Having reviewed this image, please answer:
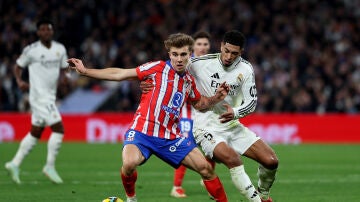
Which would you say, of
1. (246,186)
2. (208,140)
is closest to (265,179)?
(246,186)

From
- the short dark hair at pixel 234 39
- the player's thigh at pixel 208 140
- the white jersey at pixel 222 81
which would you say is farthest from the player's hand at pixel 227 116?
the short dark hair at pixel 234 39

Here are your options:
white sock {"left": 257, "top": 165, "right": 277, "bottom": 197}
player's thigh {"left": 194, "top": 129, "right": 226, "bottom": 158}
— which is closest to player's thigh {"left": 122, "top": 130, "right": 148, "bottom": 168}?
player's thigh {"left": 194, "top": 129, "right": 226, "bottom": 158}

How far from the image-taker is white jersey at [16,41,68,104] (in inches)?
500

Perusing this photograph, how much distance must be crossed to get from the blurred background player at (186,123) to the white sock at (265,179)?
1097 mm

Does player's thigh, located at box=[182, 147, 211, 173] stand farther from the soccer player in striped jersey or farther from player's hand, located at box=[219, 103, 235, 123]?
player's hand, located at box=[219, 103, 235, 123]

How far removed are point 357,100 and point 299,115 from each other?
252 centimetres

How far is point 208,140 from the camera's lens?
916 cm

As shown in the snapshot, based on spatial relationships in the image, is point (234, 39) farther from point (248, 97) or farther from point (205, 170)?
point (205, 170)

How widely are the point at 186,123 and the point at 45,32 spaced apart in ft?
10.2

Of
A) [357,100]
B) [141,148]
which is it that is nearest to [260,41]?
[357,100]

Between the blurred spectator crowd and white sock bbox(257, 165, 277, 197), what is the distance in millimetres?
14042

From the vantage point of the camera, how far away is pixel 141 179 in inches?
509

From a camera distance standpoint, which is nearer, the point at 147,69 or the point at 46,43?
the point at 147,69

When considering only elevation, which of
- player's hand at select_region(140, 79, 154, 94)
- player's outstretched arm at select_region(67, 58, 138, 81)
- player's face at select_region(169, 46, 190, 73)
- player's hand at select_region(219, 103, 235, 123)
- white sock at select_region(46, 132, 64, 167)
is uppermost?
player's face at select_region(169, 46, 190, 73)
